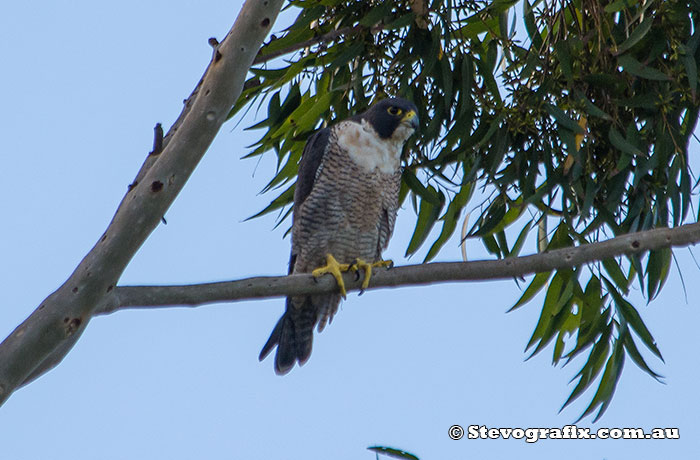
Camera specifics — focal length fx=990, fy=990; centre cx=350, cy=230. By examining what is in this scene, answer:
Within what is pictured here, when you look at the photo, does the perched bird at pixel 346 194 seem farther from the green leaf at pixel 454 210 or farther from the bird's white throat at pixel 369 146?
the green leaf at pixel 454 210

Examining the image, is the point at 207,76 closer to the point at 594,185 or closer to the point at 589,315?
the point at 594,185

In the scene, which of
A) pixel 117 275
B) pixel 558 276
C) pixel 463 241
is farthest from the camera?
pixel 558 276

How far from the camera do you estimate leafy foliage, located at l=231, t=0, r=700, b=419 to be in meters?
3.72

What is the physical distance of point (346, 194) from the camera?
433 cm

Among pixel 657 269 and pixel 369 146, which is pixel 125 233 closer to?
pixel 369 146

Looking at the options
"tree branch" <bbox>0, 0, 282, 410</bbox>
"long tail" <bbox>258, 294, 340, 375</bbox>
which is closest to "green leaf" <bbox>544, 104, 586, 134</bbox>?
"tree branch" <bbox>0, 0, 282, 410</bbox>

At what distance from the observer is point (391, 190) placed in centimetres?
436

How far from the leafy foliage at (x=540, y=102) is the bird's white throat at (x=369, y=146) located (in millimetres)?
126

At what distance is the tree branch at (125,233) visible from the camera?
2695 millimetres

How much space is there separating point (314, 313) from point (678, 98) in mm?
1885

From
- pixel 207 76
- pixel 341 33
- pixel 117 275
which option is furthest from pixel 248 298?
pixel 341 33

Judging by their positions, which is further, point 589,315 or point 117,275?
point 589,315

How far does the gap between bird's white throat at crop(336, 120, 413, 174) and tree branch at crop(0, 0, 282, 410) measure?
1406 mm

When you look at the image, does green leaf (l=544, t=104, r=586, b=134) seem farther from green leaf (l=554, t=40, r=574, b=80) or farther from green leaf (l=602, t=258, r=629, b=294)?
green leaf (l=602, t=258, r=629, b=294)
